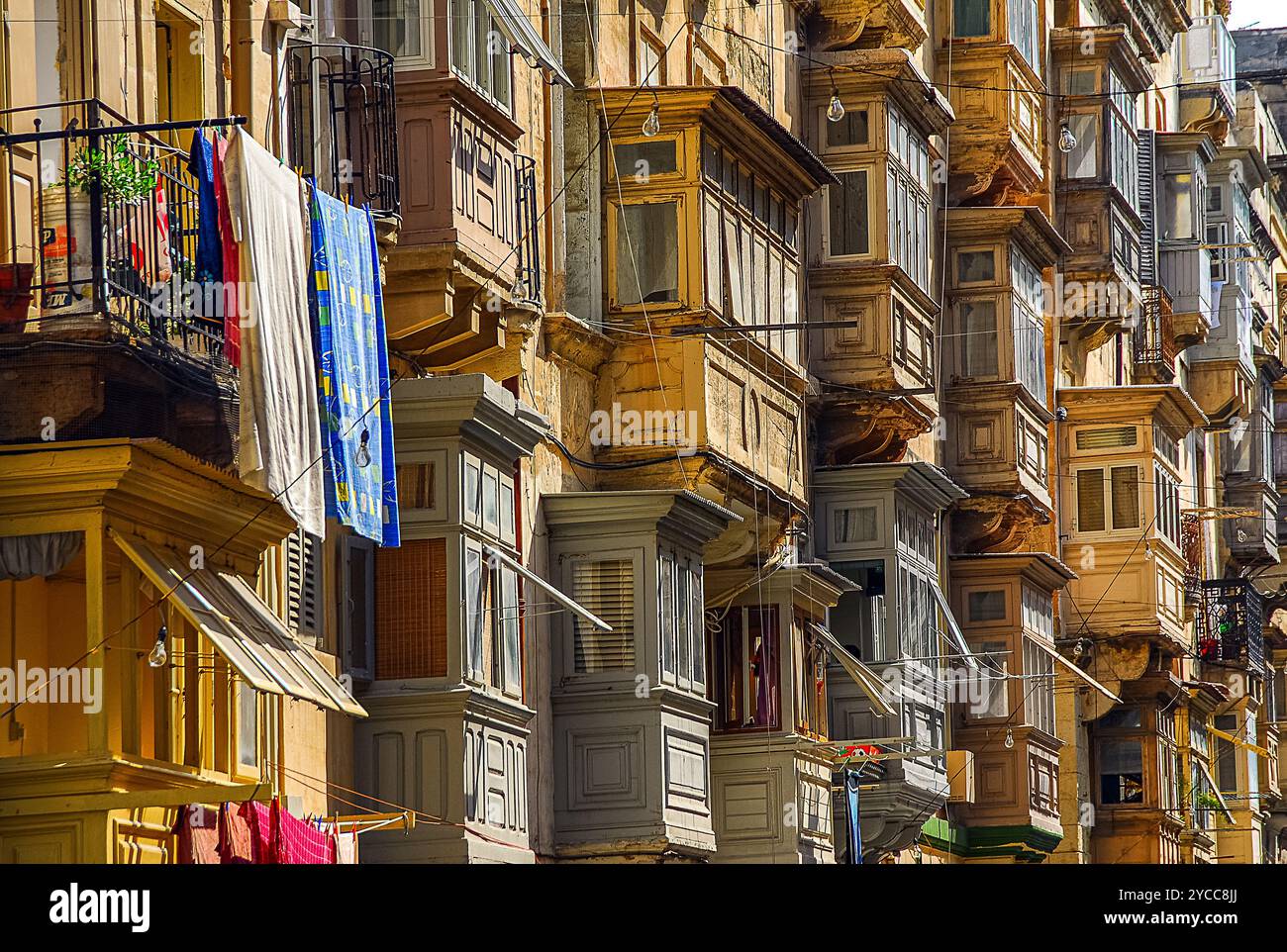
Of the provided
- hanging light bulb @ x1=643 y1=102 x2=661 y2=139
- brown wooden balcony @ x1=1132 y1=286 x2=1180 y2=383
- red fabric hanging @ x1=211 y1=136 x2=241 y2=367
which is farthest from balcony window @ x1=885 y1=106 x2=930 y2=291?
red fabric hanging @ x1=211 y1=136 x2=241 y2=367

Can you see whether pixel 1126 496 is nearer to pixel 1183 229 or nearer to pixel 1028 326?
pixel 1028 326

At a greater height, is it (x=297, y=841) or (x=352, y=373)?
(x=352, y=373)

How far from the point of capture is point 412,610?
24.3 m

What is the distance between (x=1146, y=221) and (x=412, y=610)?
2802 centimetres

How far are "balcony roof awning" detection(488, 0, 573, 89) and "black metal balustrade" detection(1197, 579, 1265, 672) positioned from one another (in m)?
28.7

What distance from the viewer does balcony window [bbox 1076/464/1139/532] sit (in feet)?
150

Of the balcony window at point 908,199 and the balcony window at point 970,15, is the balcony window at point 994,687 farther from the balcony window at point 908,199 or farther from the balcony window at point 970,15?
the balcony window at point 970,15

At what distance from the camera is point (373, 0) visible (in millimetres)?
24938

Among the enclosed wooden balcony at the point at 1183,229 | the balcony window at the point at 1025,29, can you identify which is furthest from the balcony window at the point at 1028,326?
the enclosed wooden balcony at the point at 1183,229

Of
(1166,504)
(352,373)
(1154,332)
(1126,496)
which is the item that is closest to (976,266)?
(1126,496)
